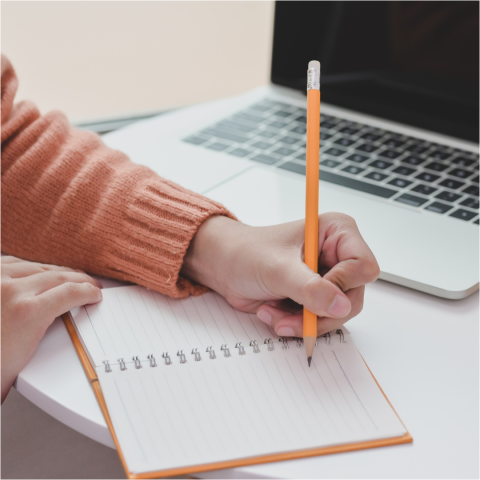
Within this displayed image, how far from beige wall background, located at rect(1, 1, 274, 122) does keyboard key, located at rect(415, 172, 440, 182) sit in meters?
0.41

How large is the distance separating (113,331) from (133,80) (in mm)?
832

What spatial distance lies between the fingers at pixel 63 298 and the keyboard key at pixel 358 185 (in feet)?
1.20

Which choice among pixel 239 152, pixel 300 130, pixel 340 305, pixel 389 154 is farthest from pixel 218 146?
pixel 340 305

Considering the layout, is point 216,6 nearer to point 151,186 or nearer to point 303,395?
point 151,186

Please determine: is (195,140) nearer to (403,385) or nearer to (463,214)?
(463,214)

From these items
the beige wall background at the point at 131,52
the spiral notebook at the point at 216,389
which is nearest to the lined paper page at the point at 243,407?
the spiral notebook at the point at 216,389

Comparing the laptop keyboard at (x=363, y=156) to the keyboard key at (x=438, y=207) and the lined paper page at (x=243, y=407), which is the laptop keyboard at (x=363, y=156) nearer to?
the keyboard key at (x=438, y=207)

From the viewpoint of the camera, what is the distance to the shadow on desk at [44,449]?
1.96ft

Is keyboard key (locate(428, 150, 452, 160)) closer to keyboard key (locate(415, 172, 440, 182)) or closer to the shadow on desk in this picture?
keyboard key (locate(415, 172, 440, 182))

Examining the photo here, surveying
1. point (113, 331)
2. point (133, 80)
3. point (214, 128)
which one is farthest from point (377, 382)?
point (133, 80)

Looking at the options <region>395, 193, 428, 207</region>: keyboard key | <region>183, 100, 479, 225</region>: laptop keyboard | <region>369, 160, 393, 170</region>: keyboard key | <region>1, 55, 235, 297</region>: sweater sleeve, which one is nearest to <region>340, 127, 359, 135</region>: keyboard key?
<region>183, 100, 479, 225</region>: laptop keyboard

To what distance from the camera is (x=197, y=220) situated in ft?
1.86

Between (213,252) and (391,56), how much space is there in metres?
0.53

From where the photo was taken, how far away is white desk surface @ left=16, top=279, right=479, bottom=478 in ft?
1.26
